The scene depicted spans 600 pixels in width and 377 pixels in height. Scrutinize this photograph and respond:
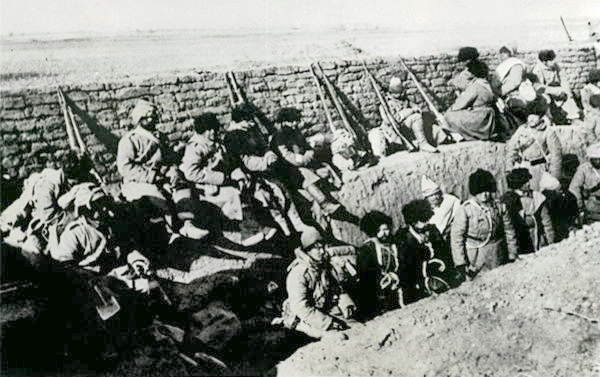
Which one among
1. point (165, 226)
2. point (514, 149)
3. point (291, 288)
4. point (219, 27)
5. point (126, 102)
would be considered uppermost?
point (219, 27)

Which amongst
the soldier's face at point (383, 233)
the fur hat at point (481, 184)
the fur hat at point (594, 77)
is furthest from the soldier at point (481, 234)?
the fur hat at point (594, 77)

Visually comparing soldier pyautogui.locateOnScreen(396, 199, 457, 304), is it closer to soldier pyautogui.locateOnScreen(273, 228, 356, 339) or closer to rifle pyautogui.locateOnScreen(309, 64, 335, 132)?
soldier pyautogui.locateOnScreen(273, 228, 356, 339)

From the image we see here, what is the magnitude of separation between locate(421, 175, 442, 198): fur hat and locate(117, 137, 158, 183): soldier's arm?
3.78 meters

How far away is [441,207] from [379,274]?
141 centimetres

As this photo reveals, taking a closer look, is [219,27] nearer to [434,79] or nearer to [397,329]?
[434,79]

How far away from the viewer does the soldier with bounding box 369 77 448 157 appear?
7770 mm

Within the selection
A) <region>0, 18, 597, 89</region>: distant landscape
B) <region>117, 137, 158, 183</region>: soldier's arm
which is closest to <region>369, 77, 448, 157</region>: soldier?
<region>0, 18, 597, 89</region>: distant landscape

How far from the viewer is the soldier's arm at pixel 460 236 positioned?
20.0 ft

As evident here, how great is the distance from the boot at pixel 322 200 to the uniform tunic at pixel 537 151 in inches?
130

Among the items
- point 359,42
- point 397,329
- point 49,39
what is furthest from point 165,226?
point 359,42

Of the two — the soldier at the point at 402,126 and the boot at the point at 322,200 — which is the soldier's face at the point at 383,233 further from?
the soldier at the point at 402,126

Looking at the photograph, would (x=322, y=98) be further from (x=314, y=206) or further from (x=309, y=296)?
(x=309, y=296)

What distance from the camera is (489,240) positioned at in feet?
20.4

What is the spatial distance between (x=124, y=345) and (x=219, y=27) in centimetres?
789
